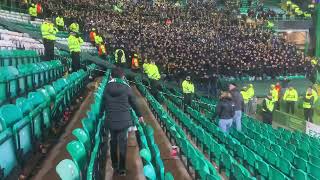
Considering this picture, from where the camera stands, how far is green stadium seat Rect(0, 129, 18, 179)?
405cm

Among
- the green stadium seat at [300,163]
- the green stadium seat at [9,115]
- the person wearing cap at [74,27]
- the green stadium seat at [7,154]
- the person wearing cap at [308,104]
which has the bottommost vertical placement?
the person wearing cap at [308,104]

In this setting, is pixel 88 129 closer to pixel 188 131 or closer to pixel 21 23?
pixel 188 131

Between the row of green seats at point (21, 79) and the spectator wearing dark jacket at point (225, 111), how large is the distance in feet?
10.3

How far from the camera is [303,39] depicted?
31266 millimetres

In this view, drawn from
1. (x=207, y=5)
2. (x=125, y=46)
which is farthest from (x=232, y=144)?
(x=207, y=5)

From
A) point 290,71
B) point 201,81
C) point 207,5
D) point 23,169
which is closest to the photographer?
point 23,169

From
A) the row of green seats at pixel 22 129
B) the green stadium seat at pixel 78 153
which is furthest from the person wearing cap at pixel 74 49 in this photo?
the green stadium seat at pixel 78 153

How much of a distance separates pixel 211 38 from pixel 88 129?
1840cm

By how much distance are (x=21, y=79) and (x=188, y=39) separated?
15287 mm

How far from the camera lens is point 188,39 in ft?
71.7

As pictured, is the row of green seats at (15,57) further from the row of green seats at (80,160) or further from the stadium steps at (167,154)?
the row of green seats at (80,160)

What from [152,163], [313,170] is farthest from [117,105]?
[313,170]

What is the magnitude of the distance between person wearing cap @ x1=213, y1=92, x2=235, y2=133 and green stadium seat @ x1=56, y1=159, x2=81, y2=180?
4787 mm

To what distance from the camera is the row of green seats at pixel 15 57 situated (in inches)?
351
